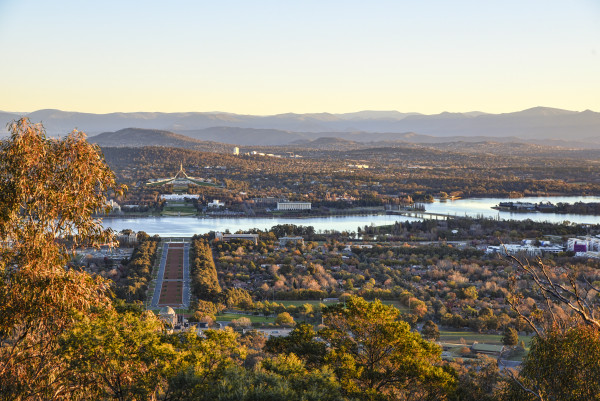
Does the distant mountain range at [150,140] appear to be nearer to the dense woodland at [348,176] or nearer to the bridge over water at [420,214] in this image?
the dense woodland at [348,176]

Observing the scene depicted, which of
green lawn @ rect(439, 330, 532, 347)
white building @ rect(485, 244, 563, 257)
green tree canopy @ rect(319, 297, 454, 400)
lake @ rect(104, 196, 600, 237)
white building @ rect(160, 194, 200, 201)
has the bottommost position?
lake @ rect(104, 196, 600, 237)

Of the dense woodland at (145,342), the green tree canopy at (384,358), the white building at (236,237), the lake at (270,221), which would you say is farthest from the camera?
the lake at (270,221)

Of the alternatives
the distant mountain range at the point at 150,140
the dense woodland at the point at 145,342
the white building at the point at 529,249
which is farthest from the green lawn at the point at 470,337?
the distant mountain range at the point at 150,140

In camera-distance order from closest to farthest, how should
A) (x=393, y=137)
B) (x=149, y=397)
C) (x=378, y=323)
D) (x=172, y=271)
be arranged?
(x=149, y=397), (x=378, y=323), (x=172, y=271), (x=393, y=137)

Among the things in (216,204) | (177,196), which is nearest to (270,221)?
(216,204)

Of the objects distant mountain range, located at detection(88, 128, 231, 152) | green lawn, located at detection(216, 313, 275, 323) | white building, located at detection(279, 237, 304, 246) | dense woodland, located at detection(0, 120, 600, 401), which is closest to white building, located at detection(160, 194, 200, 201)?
white building, located at detection(279, 237, 304, 246)

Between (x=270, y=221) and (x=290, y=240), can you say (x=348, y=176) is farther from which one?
(x=290, y=240)

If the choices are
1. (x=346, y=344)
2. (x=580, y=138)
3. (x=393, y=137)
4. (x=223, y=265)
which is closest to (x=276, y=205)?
(x=223, y=265)

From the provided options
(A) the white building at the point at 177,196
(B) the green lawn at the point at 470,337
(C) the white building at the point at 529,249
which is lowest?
(A) the white building at the point at 177,196

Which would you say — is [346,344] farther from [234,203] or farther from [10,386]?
[234,203]

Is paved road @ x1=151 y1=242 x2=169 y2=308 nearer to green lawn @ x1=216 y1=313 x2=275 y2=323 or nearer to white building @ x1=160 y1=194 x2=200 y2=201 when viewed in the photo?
green lawn @ x1=216 y1=313 x2=275 y2=323

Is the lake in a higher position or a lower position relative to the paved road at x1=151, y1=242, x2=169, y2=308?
lower
